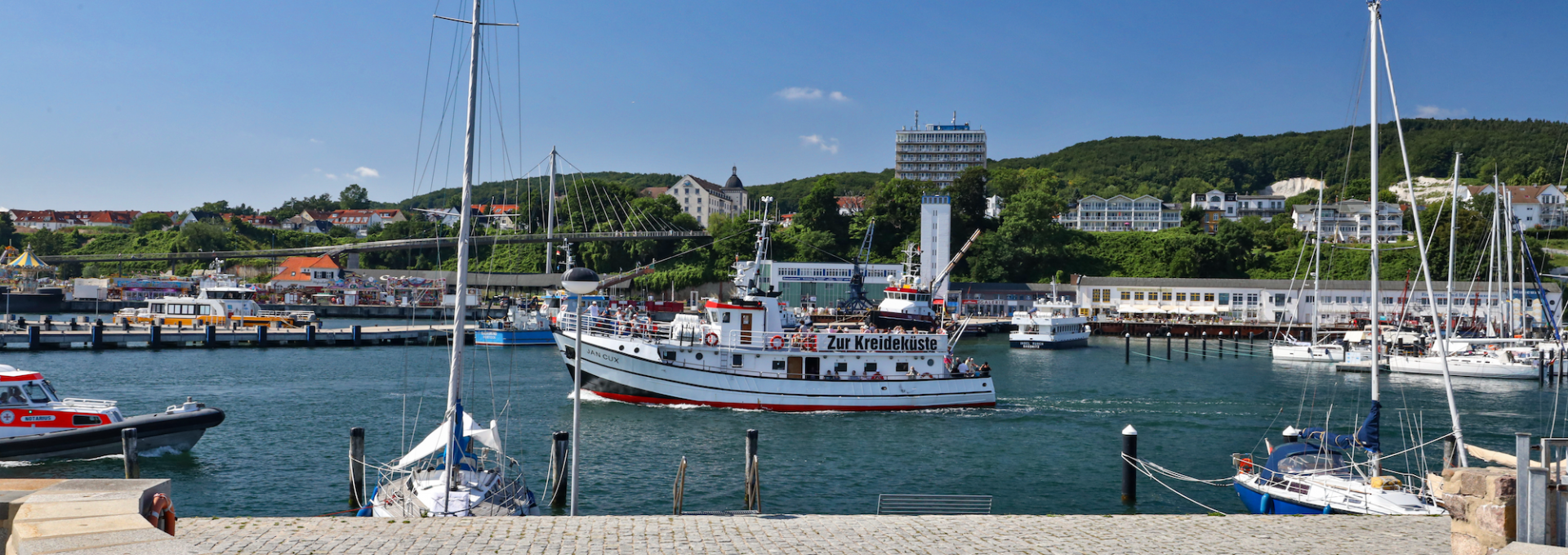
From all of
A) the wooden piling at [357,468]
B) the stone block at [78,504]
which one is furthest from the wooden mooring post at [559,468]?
the stone block at [78,504]

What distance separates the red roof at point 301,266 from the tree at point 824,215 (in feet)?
164

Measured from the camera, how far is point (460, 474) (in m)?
14.5

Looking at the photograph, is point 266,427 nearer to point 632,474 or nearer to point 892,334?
point 632,474

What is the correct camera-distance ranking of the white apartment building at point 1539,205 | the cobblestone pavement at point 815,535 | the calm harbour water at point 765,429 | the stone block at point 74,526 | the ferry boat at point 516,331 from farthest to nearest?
the white apartment building at point 1539,205
the ferry boat at point 516,331
the calm harbour water at point 765,429
the cobblestone pavement at point 815,535
the stone block at point 74,526

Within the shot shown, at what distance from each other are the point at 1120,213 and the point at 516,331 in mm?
83640

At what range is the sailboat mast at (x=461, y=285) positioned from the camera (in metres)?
14.4

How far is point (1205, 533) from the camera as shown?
11.5 meters

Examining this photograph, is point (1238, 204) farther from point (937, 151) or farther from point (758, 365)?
point (758, 365)

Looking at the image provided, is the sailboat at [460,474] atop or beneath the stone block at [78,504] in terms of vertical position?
beneath

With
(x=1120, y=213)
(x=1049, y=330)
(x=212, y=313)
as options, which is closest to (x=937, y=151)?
(x=1120, y=213)

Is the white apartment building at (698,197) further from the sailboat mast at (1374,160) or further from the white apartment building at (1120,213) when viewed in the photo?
the sailboat mast at (1374,160)

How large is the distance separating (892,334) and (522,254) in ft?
270

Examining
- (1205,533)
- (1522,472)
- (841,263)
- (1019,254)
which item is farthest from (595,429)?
(1019,254)

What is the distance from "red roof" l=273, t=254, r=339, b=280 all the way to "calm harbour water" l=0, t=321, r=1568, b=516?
5707 centimetres
